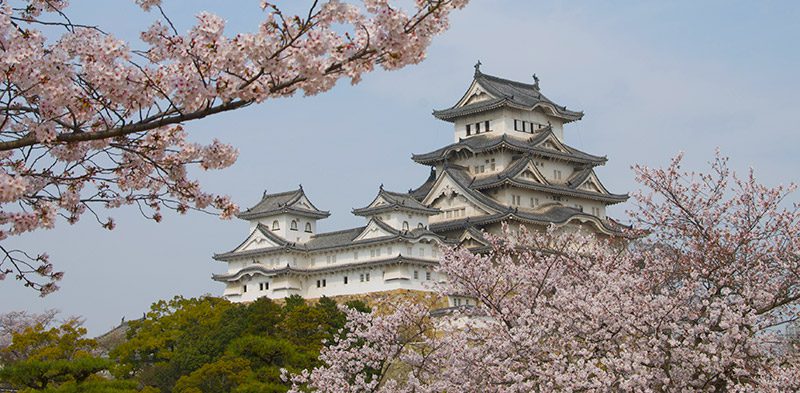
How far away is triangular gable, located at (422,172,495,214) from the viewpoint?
171 feet

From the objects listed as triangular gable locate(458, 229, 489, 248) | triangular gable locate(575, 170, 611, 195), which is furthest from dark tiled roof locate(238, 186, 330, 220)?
triangular gable locate(575, 170, 611, 195)

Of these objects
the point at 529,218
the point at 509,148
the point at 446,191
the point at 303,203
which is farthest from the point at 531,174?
the point at 303,203

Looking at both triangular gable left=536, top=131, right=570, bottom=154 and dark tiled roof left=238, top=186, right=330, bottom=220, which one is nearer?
dark tiled roof left=238, top=186, right=330, bottom=220

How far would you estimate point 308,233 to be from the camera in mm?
53375

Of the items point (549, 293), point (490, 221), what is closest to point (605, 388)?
point (549, 293)

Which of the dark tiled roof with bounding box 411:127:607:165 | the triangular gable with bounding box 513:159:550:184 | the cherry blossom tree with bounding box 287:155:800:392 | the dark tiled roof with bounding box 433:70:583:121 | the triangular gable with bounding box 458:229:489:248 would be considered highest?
the dark tiled roof with bounding box 433:70:583:121

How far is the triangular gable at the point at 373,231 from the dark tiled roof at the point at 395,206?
717 millimetres

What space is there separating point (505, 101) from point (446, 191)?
6583mm

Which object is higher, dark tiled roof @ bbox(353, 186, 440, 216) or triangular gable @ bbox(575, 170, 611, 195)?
triangular gable @ bbox(575, 170, 611, 195)

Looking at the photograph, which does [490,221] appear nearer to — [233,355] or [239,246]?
[239,246]

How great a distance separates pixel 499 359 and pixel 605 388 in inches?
87.9

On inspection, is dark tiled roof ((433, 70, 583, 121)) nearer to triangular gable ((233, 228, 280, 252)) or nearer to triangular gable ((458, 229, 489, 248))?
triangular gable ((458, 229, 489, 248))

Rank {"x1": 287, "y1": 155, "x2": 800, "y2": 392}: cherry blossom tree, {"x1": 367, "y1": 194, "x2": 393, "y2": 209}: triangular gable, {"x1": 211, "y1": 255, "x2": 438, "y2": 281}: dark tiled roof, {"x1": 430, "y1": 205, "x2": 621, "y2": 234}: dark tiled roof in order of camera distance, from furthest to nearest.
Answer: {"x1": 430, "y1": 205, "x2": 621, "y2": 234}: dark tiled roof < {"x1": 367, "y1": 194, "x2": 393, "y2": 209}: triangular gable < {"x1": 211, "y1": 255, "x2": 438, "y2": 281}: dark tiled roof < {"x1": 287, "y1": 155, "x2": 800, "y2": 392}: cherry blossom tree

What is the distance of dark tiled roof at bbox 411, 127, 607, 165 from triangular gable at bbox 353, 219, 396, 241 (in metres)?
8.85
